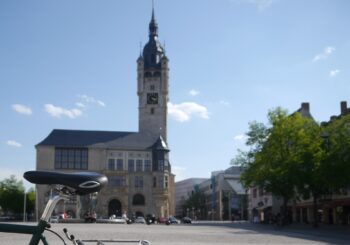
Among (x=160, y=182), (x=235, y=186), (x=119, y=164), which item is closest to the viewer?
(x=160, y=182)

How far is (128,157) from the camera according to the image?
112 metres

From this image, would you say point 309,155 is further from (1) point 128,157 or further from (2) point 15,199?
(2) point 15,199

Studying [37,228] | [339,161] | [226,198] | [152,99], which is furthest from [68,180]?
[226,198]

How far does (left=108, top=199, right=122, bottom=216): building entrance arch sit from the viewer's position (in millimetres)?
108000

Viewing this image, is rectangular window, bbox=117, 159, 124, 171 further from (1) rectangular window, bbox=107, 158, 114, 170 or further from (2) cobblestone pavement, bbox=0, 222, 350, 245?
(2) cobblestone pavement, bbox=0, 222, 350, 245

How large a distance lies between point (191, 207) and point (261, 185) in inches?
3855

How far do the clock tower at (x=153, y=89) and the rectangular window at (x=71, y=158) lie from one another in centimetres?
1831

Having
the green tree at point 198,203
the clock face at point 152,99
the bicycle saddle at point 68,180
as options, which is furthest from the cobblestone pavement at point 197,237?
the green tree at point 198,203

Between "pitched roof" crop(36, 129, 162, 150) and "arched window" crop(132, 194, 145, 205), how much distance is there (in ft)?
32.9

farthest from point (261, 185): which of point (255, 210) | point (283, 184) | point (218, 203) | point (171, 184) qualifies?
point (218, 203)

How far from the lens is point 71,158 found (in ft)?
359

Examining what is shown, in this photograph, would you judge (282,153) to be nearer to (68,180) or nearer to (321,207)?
(321,207)

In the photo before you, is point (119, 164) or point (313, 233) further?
point (119, 164)

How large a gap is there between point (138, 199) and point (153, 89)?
98.6 feet
